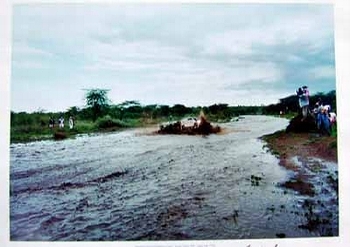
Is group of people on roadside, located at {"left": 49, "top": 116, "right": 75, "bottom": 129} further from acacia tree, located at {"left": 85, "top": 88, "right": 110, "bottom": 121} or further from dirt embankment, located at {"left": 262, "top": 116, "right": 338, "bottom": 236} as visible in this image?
dirt embankment, located at {"left": 262, "top": 116, "right": 338, "bottom": 236}

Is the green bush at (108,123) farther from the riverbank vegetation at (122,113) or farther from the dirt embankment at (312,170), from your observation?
the dirt embankment at (312,170)

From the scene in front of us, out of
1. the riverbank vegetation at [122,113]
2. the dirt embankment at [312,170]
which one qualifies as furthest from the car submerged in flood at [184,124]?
the dirt embankment at [312,170]

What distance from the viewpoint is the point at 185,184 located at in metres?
0.72

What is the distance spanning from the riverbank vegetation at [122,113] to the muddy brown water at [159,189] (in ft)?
0.05

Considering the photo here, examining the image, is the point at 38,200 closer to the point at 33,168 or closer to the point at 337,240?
the point at 33,168

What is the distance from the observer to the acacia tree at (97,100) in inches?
28.6

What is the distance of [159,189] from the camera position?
716 millimetres

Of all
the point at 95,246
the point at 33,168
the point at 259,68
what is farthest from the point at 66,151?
the point at 259,68

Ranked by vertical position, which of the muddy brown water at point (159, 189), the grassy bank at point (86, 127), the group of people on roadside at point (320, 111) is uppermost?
the group of people on roadside at point (320, 111)

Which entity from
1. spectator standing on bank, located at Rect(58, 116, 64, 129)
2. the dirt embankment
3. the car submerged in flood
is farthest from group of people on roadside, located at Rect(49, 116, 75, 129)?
the dirt embankment

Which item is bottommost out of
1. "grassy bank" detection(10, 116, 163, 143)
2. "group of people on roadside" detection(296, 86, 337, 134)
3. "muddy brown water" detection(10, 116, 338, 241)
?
"muddy brown water" detection(10, 116, 338, 241)

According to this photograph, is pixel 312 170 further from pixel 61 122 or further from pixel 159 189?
A: pixel 61 122

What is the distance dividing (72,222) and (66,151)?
0.12m

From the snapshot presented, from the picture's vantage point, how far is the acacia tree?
726 millimetres
